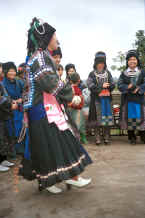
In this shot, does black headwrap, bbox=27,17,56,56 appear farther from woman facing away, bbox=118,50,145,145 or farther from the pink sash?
woman facing away, bbox=118,50,145,145

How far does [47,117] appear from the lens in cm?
255

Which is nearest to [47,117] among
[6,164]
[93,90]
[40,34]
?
[40,34]

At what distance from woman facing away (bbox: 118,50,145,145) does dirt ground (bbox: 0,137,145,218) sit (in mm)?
1352

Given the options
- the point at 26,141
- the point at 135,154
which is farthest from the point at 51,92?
the point at 135,154

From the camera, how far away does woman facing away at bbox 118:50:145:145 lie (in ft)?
16.5

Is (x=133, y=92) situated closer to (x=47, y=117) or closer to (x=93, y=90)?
(x=93, y=90)

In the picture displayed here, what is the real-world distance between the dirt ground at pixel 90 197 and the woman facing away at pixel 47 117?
0.25 meters

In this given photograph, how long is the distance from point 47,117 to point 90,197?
0.94 m

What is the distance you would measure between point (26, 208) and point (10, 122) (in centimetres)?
204

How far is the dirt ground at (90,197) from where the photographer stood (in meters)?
2.33

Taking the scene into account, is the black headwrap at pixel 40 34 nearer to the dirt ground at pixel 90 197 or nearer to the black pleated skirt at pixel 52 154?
the black pleated skirt at pixel 52 154

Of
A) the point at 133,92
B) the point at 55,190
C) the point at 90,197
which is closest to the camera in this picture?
the point at 90,197

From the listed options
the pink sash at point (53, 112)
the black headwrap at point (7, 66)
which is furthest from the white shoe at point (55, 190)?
the black headwrap at point (7, 66)

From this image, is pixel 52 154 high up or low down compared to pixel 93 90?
down
